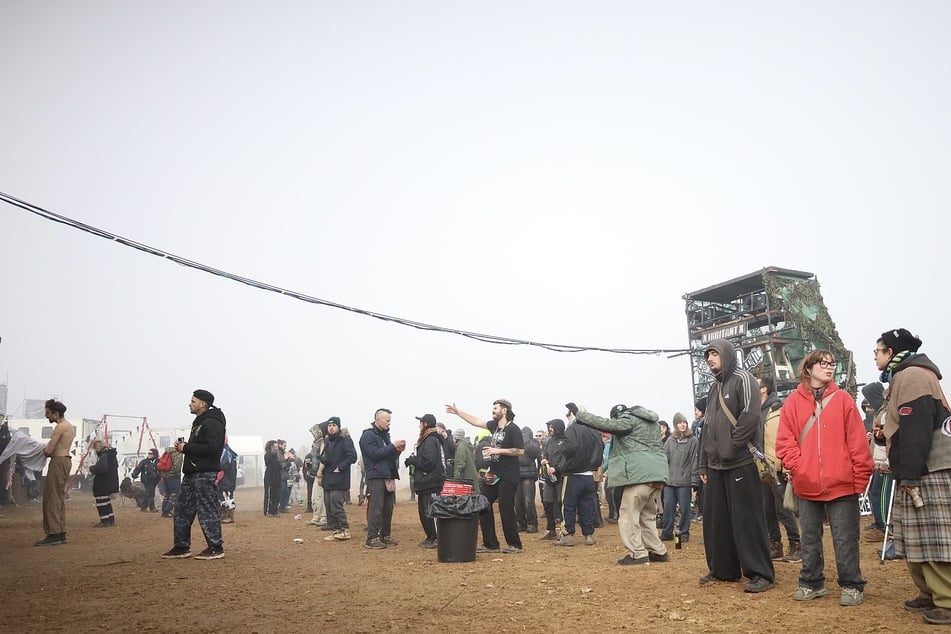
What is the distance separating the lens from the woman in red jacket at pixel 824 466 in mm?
5746

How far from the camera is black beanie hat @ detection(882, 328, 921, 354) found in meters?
5.71

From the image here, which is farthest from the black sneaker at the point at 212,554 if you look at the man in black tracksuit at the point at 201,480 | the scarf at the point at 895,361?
the scarf at the point at 895,361

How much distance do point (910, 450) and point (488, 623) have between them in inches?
132

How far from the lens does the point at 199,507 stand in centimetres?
930

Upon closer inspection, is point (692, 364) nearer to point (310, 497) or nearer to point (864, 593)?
point (310, 497)

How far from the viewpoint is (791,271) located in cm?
3788

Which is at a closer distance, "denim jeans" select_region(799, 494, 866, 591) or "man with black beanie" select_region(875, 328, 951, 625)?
"man with black beanie" select_region(875, 328, 951, 625)

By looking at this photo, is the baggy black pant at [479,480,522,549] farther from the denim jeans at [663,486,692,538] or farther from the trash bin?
the denim jeans at [663,486,692,538]

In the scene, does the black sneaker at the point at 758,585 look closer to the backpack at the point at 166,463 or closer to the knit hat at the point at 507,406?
the knit hat at the point at 507,406

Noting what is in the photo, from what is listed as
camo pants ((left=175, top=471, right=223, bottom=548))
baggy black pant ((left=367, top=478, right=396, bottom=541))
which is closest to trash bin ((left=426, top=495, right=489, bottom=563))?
baggy black pant ((left=367, top=478, right=396, bottom=541))

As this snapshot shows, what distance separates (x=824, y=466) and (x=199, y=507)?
733 cm

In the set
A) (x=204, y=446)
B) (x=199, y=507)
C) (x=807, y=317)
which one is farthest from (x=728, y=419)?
(x=807, y=317)

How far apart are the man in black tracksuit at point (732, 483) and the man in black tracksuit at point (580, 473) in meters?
4.26

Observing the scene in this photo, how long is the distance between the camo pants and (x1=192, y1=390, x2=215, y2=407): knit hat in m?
0.99
